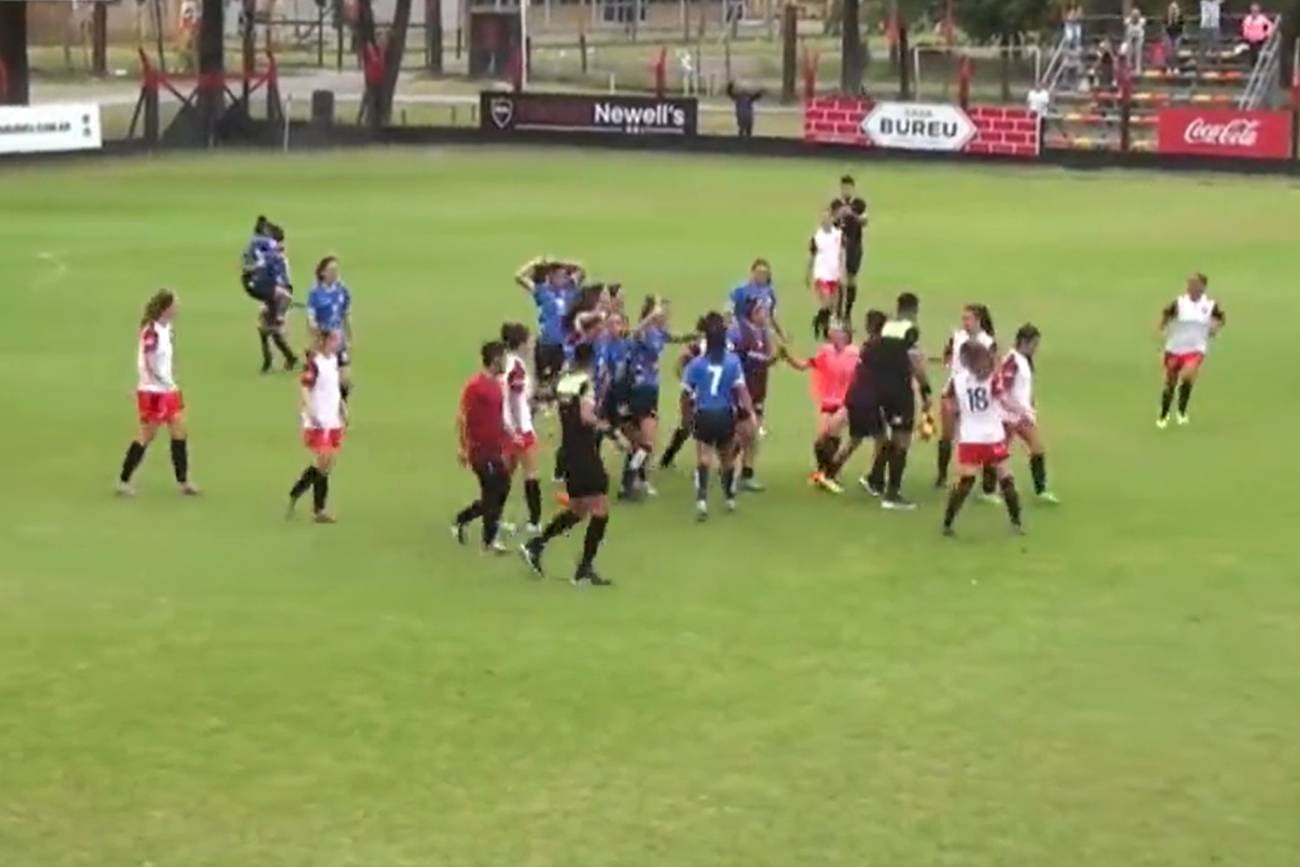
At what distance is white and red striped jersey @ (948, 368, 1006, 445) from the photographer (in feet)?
65.7

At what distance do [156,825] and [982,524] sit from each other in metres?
9.91

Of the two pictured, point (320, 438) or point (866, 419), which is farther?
point (866, 419)

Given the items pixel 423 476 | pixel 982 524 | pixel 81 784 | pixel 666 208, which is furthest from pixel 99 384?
pixel 666 208

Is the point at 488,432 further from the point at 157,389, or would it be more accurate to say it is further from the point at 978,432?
the point at 978,432

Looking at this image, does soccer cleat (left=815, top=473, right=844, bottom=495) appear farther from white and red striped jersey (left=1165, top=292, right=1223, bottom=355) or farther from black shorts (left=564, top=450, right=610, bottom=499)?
white and red striped jersey (left=1165, top=292, right=1223, bottom=355)

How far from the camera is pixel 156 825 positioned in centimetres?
1249

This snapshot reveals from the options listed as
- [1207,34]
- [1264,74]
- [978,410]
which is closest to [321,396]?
[978,410]

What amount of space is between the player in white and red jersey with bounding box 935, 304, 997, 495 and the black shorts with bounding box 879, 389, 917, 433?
32 centimetres

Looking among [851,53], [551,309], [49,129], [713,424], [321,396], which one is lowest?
[713,424]

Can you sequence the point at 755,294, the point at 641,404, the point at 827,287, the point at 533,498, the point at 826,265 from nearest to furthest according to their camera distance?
the point at 533,498 < the point at 641,404 < the point at 755,294 < the point at 826,265 < the point at 827,287

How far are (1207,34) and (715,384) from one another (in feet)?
164

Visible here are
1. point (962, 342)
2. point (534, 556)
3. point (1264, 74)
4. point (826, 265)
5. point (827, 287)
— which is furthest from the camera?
point (1264, 74)

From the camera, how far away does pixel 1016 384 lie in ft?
68.1

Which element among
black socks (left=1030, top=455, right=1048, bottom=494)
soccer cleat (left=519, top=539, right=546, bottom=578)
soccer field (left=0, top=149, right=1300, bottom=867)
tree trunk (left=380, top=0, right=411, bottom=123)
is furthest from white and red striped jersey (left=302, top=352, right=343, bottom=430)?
tree trunk (left=380, top=0, right=411, bottom=123)
